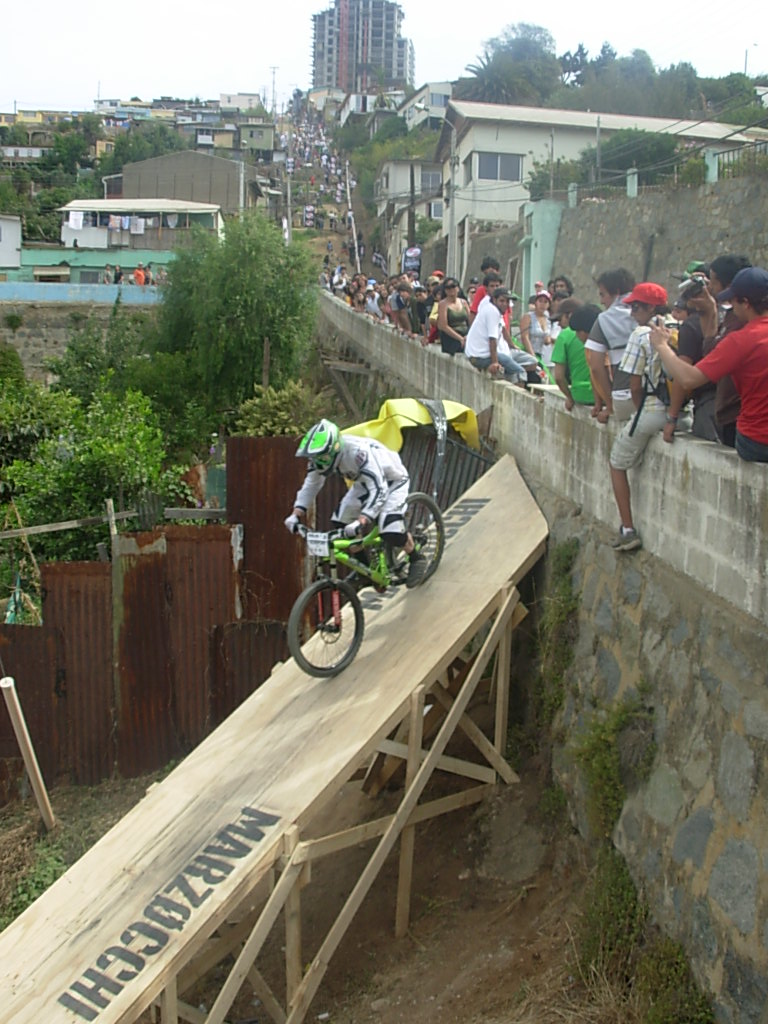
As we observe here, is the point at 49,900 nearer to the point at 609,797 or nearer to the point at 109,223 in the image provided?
the point at 609,797

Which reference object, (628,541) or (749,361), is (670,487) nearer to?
(628,541)

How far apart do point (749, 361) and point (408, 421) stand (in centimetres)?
570

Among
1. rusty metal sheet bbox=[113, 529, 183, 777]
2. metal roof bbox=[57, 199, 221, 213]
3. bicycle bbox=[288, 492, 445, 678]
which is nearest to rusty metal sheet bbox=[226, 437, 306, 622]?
rusty metal sheet bbox=[113, 529, 183, 777]

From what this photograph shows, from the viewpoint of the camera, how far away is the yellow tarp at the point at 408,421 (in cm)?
1074

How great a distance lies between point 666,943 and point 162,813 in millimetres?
3257

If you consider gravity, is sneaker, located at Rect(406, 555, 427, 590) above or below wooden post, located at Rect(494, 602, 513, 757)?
above

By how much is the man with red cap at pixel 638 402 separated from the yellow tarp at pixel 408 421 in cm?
385

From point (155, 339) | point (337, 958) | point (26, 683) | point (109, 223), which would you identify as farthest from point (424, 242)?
point (337, 958)

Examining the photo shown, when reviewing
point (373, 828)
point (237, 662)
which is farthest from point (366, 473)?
point (237, 662)

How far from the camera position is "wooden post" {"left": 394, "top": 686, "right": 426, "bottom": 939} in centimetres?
697

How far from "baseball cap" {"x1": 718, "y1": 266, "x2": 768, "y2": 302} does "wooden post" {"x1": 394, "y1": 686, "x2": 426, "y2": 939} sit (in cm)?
332

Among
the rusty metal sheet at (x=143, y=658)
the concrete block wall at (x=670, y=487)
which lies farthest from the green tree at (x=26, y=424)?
the concrete block wall at (x=670, y=487)

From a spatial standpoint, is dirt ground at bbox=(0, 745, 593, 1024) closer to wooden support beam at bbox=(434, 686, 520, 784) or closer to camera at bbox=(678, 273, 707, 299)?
wooden support beam at bbox=(434, 686, 520, 784)

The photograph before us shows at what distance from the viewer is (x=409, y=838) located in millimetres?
7191
